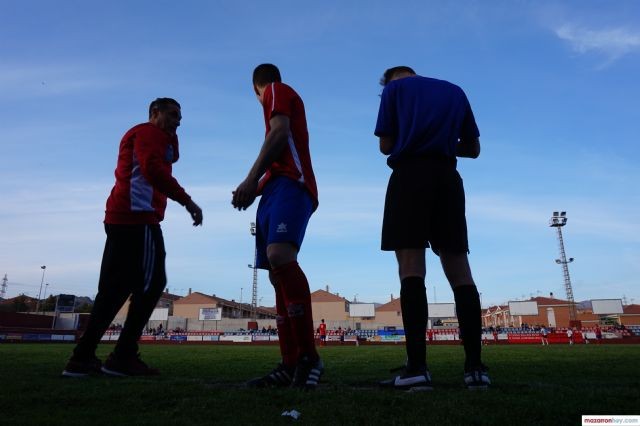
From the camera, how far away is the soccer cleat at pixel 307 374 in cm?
253

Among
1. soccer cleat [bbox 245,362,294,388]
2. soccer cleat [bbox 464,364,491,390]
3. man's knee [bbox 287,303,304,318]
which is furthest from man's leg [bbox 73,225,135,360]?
soccer cleat [bbox 464,364,491,390]

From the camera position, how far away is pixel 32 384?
283cm

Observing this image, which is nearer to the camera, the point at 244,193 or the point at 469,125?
the point at 244,193

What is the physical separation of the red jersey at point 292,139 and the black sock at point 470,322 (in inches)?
45.9

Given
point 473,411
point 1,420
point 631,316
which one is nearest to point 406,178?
point 473,411

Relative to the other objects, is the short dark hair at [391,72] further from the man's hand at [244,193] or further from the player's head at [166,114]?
the player's head at [166,114]

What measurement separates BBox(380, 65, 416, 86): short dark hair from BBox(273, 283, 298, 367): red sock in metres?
1.82

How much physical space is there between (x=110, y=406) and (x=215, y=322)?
6063 centimetres

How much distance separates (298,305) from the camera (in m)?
2.77

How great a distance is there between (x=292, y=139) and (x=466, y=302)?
159cm

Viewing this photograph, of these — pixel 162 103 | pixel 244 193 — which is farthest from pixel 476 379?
pixel 162 103

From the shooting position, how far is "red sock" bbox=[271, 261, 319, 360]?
8.79ft

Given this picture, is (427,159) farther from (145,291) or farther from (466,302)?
(145,291)

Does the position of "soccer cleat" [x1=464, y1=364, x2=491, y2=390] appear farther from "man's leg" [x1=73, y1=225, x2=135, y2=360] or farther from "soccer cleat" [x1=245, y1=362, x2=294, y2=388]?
"man's leg" [x1=73, y1=225, x2=135, y2=360]
